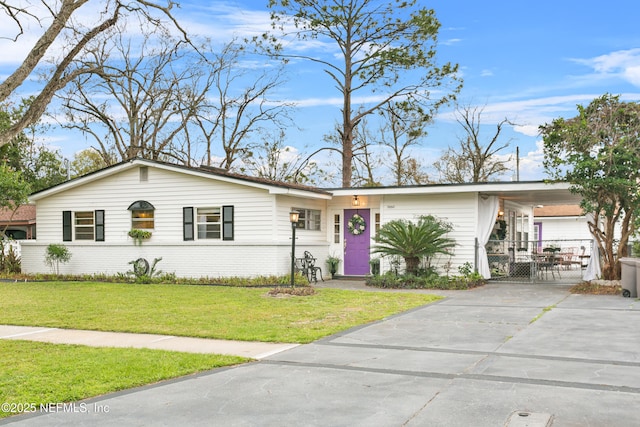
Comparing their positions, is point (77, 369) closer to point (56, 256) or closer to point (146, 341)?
point (146, 341)

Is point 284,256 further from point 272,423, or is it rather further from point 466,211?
point 272,423

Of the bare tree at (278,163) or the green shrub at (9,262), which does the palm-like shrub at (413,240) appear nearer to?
the green shrub at (9,262)

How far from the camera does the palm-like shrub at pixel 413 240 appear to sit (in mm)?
16547

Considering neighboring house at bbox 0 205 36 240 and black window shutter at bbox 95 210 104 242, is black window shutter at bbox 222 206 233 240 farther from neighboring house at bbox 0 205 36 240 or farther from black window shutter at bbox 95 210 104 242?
neighboring house at bbox 0 205 36 240

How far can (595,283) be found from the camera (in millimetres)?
15039

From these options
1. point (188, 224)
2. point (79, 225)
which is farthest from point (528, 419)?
point (79, 225)

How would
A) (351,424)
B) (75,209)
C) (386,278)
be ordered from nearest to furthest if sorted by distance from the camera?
(351,424), (386,278), (75,209)

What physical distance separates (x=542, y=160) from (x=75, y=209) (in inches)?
572

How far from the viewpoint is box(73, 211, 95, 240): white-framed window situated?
20297mm

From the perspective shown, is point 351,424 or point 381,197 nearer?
point 351,424

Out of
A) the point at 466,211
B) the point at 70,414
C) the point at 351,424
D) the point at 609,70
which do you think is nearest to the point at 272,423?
the point at 351,424

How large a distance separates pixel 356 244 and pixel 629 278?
8251 mm

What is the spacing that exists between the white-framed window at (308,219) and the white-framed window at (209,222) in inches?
92.0

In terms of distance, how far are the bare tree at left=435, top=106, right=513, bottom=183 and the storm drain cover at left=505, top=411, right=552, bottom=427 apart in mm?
32787
